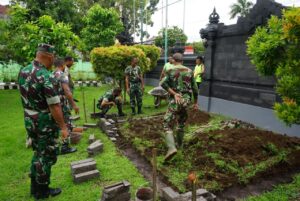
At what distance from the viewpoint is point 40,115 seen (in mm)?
3744

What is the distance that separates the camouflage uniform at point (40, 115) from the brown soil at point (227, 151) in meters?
1.91

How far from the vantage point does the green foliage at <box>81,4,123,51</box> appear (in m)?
22.2

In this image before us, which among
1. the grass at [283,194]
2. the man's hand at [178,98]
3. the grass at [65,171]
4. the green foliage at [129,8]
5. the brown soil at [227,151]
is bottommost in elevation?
the grass at [65,171]

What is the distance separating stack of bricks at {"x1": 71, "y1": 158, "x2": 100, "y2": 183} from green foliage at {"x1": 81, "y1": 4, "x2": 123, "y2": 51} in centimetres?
1888

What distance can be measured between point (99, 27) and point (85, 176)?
1982 centimetres

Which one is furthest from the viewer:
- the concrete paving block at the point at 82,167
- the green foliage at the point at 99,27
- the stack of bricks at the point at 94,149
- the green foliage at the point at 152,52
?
the green foliage at the point at 99,27

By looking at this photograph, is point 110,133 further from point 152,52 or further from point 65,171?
point 152,52

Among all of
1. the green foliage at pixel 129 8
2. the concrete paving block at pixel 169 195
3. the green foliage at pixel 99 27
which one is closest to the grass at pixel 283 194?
the concrete paving block at pixel 169 195

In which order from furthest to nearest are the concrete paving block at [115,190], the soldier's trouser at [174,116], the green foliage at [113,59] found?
the green foliage at [113,59], the soldier's trouser at [174,116], the concrete paving block at [115,190]

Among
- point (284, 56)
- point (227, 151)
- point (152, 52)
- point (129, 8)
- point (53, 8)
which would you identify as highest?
point (129, 8)

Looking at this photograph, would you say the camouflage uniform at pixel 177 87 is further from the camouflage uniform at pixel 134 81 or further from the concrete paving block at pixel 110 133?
the camouflage uniform at pixel 134 81

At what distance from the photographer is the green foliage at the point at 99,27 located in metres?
22.2

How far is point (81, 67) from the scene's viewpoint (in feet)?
81.7

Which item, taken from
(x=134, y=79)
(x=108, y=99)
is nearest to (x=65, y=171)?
(x=108, y=99)
